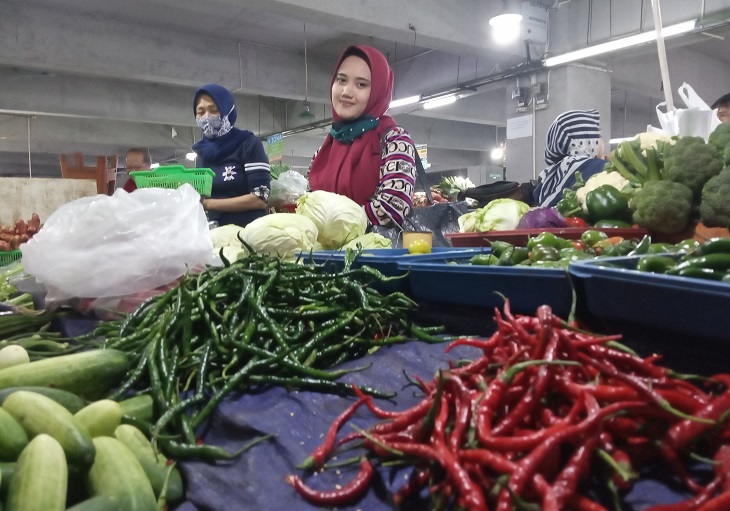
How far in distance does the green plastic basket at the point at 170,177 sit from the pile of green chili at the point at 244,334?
1.52 metres

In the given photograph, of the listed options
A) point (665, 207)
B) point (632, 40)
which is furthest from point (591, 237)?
point (632, 40)

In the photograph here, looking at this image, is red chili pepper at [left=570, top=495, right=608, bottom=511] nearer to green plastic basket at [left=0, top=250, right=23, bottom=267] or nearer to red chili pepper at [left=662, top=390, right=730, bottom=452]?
red chili pepper at [left=662, top=390, right=730, bottom=452]

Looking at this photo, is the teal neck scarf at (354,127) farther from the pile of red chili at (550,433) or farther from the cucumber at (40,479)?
the cucumber at (40,479)

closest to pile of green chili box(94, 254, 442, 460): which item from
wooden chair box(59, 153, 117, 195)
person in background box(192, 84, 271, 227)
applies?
person in background box(192, 84, 271, 227)

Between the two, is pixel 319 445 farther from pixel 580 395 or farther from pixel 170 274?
pixel 170 274

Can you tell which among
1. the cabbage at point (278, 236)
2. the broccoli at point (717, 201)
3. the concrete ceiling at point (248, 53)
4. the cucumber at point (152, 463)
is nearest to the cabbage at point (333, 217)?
the cabbage at point (278, 236)

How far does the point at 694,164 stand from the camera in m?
2.38

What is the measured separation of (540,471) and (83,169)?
305 inches

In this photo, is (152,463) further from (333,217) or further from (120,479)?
(333,217)

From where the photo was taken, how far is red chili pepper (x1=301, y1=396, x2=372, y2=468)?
111cm

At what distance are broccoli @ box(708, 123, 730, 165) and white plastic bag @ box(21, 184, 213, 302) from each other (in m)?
2.35

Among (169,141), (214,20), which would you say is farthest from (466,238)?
(169,141)

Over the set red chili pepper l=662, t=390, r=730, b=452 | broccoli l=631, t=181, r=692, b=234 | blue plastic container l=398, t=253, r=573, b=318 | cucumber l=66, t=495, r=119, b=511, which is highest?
broccoli l=631, t=181, r=692, b=234

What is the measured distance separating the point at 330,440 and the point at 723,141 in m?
2.31
